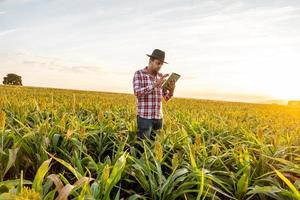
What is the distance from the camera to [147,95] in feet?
21.1

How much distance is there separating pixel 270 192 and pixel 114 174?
1.55 metres

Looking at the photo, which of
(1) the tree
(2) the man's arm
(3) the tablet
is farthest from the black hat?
(1) the tree

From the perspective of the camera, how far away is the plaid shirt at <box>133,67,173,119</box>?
623cm

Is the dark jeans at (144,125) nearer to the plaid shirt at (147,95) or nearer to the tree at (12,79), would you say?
the plaid shirt at (147,95)

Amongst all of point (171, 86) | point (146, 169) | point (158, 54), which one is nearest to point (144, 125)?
point (171, 86)

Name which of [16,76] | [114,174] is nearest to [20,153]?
[114,174]

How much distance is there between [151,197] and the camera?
362cm

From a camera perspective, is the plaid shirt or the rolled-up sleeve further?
the plaid shirt

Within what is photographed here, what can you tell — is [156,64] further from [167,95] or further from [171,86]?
[167,95]

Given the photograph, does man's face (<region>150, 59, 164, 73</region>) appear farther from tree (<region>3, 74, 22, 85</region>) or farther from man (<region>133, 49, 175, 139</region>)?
tree (<region>3, 74, 22, 85</region>)

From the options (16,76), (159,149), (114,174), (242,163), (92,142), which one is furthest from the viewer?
(16,76)

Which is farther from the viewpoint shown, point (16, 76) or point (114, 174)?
point (16, 76)

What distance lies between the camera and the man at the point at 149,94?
6.08m

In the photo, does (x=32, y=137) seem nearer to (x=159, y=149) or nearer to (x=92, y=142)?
(x=92, y=142)
